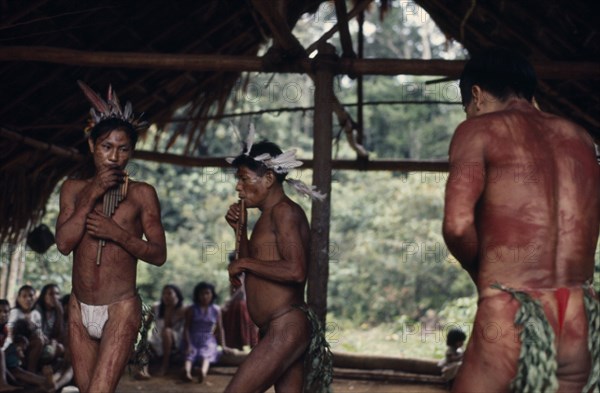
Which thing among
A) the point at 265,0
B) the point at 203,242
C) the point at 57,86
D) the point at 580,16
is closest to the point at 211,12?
the point at 57,86

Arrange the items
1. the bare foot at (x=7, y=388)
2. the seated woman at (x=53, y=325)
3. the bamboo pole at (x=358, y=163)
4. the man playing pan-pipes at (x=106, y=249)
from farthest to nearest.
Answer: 1. the bamboo pole at (x=358, y=163)
2. the seated woman at (x=53, y=325)
3. the bare foot at (x=7, y=388)
4. the man playing pan-pipes at (x=106, y=249)

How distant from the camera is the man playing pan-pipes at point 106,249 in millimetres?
3951

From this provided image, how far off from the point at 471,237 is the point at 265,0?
3120 millimetres

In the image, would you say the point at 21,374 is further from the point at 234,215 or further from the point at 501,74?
the point at 501,74

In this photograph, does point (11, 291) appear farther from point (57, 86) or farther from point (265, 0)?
point (265, 0)

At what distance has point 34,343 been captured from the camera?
7664 mm

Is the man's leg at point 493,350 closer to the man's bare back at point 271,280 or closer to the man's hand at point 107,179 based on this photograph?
the man's bare back at point 271,280

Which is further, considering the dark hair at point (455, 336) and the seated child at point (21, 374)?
the dark hair at point (455, 336)

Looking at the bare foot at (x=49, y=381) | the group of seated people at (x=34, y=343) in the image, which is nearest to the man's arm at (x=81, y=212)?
the group of seated people at (x=34, y=343)

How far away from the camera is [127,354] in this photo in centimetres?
397

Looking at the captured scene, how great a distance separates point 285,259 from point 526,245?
167cm

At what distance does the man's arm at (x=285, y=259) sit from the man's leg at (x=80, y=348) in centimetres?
76

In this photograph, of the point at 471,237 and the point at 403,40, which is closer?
the point at 471,237

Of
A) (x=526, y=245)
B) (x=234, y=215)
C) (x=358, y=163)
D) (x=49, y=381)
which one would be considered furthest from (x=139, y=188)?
(x=358, y=163)
